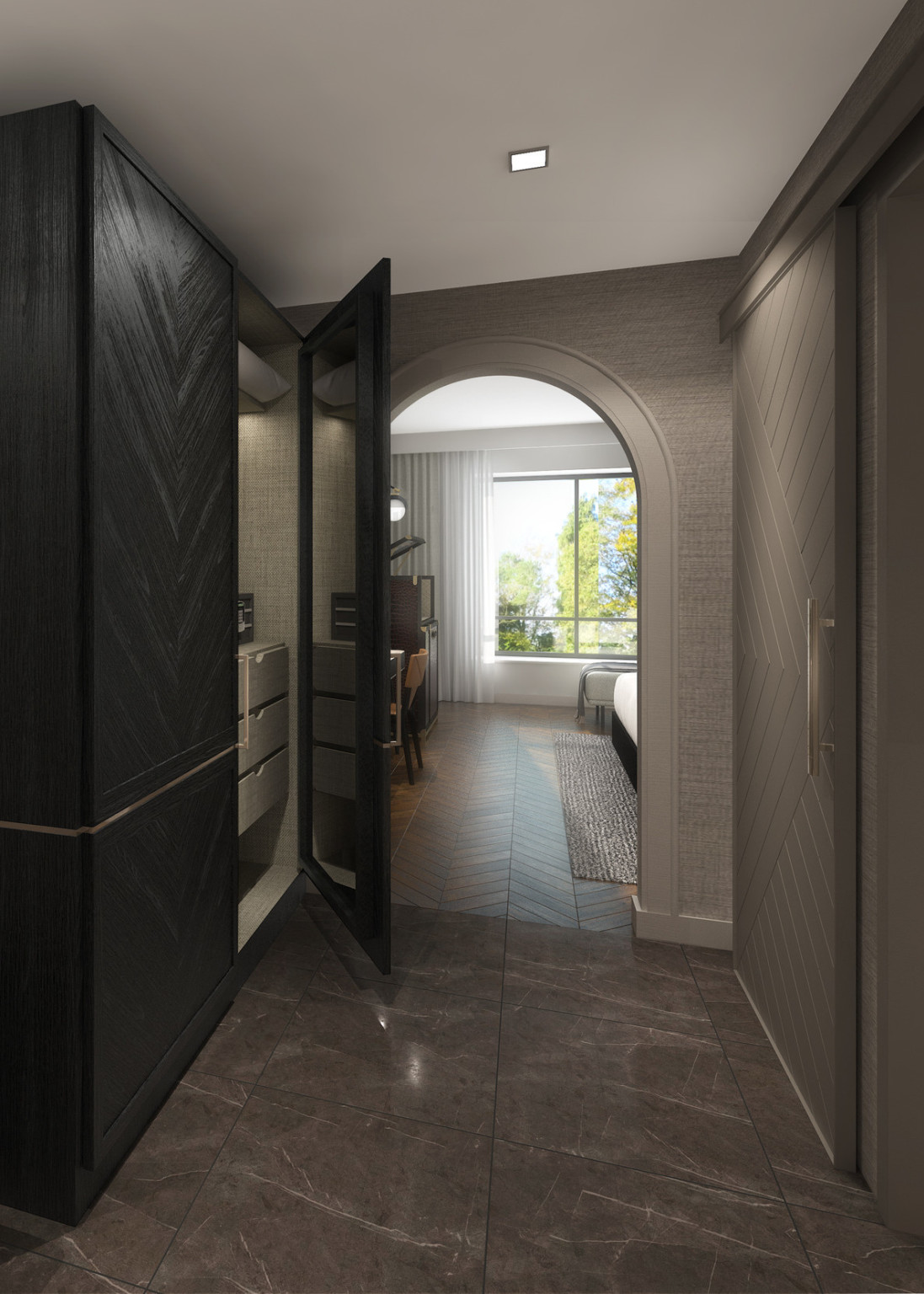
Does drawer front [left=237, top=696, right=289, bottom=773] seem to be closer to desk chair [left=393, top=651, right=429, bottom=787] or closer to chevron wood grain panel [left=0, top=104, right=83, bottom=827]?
chevron wood grain panel [left=0, top=104, right=83, bottom=827]

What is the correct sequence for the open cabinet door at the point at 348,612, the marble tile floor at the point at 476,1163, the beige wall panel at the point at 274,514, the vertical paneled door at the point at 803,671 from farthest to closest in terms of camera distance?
the beige wall panel at the point at 274,514 < the open cabinet door at the point at 348,612 < the vertical paneled door at the point at 803,671 < the marble tile floor at the point at 476,1163

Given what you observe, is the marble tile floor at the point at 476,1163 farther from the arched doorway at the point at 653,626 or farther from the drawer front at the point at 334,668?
the drawer front at the point at 334,668

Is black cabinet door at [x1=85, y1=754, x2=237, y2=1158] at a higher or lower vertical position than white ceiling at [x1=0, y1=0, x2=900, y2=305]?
lower

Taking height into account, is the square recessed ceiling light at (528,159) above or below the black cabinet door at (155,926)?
above

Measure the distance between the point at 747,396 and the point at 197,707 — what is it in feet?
6.77

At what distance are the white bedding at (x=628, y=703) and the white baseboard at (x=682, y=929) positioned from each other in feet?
5.02

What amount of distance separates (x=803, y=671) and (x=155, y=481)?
Answer: 180 cm

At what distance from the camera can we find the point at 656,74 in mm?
1522

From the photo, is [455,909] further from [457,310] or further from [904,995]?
[457,310]

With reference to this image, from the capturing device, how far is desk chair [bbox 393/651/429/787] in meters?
4.29

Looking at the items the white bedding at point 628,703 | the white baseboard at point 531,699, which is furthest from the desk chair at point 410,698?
the white baseboard at point 531,699

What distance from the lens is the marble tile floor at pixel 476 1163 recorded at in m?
1.24

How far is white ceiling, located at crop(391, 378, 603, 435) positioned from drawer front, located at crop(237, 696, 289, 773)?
314 cm

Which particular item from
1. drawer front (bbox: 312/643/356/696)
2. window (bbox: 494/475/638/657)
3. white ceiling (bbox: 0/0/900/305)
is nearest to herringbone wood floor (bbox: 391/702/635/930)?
drawer front (bbox: 312/643/356/696)
